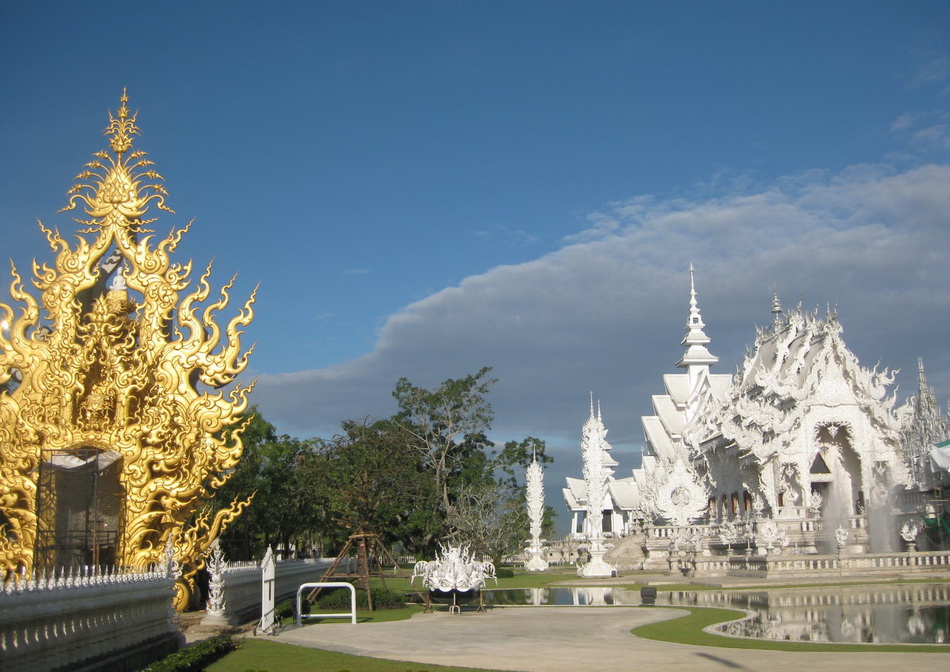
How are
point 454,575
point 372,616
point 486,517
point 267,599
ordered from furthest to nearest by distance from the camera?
point 486,517 < point 454,575 < point 372,616 < point 267,599

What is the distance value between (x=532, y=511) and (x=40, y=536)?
3925 cm

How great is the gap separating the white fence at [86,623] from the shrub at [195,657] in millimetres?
468

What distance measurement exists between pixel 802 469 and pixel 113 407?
30.2m

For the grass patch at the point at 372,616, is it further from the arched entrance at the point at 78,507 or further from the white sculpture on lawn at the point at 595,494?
the white sculpture on lawn at the point at 595,494

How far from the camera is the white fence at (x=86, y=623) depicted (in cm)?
910

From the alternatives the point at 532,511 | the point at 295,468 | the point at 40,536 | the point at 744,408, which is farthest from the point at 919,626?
the point at 532,511

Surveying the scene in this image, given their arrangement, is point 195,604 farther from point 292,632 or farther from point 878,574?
point 878,574

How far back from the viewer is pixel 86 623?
11.1 m

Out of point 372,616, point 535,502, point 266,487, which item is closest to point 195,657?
point 372,616

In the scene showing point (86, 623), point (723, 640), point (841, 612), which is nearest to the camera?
point (86, 623)

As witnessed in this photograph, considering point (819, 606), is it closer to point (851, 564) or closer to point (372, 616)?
point (851, 564)

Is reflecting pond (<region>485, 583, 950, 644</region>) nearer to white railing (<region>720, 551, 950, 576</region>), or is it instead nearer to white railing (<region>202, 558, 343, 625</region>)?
white railing (<region>720, 551, 950, 576</region>)

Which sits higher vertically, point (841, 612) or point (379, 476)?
point (379, 476)

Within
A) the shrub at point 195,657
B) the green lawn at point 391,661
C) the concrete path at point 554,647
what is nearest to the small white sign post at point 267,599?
the concrete path at point 554,647
